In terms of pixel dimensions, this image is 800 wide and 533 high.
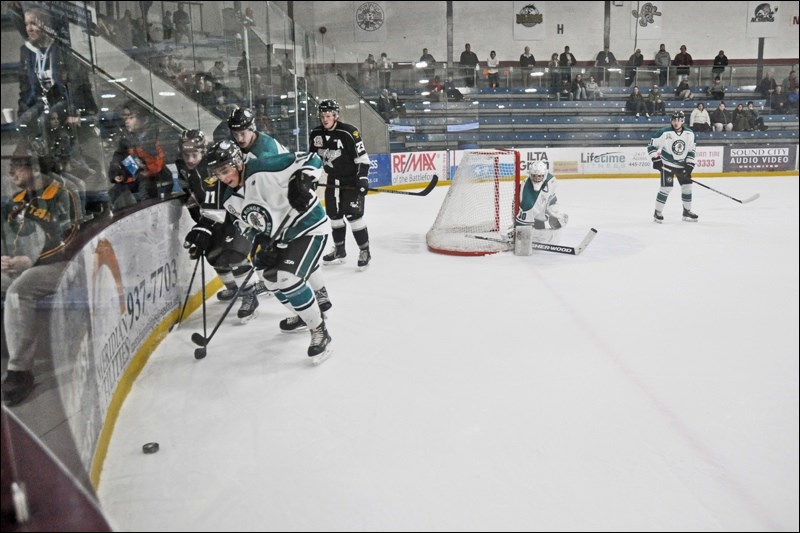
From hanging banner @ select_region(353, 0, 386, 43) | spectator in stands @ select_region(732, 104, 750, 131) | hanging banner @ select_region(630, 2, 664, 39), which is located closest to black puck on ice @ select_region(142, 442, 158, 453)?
spectator in stands @ select_region(732, 104, 750, 131)

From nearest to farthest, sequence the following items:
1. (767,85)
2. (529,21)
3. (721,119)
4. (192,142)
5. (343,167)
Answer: (192,142)
(343,167)
(767,85)
(721,119)
(529,21)

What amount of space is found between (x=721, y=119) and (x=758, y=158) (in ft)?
3.61

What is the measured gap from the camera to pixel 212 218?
3.47 meters

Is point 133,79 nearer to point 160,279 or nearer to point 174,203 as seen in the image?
point 174,203

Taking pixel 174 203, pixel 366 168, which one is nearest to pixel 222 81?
pixel 366 168

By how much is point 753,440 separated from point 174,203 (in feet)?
9.74

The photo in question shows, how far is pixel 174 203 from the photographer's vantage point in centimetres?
370

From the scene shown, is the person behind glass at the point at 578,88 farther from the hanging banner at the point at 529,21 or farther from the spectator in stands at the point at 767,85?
the hanging banner at the point at 529,21

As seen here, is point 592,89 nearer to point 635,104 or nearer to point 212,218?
point 635,104

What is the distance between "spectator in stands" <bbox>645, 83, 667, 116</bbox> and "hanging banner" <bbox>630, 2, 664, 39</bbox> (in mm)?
3580

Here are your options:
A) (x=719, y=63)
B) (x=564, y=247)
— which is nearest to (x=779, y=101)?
(x=719, y=63)

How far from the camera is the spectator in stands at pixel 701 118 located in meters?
11.2

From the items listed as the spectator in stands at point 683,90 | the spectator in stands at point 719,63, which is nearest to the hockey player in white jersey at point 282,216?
the spectator in stands at point 683,90

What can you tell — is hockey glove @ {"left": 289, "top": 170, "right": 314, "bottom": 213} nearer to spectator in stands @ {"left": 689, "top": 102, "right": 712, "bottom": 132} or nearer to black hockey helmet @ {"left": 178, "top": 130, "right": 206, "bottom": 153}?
black hockey helmet @ {"left": 178, "top": 130, "right": 206, "bottom": 153}
